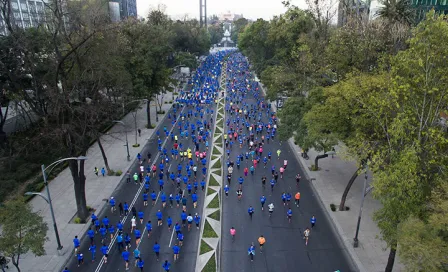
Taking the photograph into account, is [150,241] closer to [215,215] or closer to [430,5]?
[215,215]

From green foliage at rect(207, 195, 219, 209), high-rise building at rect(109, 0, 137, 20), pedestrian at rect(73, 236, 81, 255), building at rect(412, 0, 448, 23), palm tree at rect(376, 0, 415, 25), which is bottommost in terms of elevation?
green foliage at rect(207, 195, 219, 209)

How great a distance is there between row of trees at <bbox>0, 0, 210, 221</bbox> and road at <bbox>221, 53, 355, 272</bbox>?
9.76 meters

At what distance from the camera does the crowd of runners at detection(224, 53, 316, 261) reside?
22.8m

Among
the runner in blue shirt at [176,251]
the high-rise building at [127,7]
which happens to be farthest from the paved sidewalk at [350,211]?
the high-rise building at [127,7]

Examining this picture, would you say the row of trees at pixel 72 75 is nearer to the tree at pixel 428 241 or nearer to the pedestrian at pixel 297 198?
the pedestrian at pixel 297 198

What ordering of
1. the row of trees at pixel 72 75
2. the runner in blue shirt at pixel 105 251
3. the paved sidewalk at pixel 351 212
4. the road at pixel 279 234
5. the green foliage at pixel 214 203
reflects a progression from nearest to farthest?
the runner in blue shirt at pixel 105 251
the road at pixel 279 234
the paved sidewalk at pixel 351 212
the row of trees at pixel 72 75
the green foliage at pixel 214 203

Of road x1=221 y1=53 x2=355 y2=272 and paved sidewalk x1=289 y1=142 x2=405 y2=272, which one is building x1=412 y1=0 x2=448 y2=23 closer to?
paved sidewalk x1=289 y1=142 x2=405 y2=272

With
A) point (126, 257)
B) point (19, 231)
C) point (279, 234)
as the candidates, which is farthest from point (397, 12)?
point (19, 231)

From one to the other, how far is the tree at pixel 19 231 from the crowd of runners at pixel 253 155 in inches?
389

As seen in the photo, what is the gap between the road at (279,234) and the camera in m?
17.2

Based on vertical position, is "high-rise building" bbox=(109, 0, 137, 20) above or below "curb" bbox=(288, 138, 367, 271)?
above

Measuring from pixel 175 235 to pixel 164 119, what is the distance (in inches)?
1082

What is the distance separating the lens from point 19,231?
14.5 meters

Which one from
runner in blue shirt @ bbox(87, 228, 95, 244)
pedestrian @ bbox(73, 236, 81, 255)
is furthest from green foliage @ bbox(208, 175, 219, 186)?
pedestrian @ bbox(73, 236, 81, 255)
